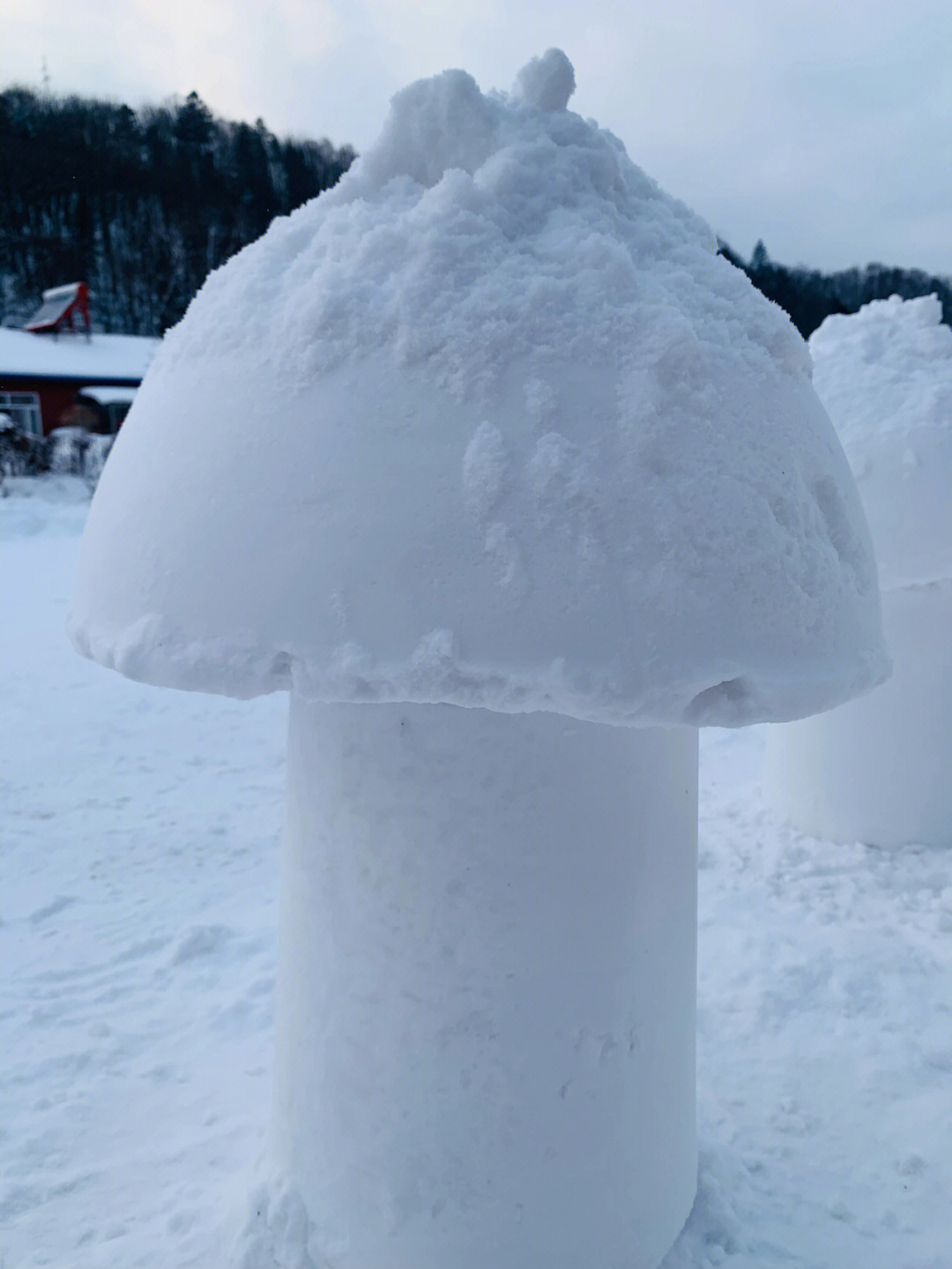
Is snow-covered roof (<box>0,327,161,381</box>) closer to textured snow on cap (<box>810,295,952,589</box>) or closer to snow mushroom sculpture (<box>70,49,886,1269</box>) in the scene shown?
textured snow on cap (<box>810,295,952,589</box>)

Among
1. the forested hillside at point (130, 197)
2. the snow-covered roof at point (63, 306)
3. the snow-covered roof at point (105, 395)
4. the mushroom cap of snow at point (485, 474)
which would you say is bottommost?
the mushroom cap of snow at point (485, 474)

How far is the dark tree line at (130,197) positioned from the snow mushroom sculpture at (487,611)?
35516 millimetres

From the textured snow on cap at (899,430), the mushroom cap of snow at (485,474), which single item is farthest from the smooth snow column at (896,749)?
the mushroom cap of snow at (485,474)

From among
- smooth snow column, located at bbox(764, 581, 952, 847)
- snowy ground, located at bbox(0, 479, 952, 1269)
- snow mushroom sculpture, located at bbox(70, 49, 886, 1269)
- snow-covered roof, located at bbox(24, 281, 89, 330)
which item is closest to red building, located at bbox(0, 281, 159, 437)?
snow-covered roof, located at bbox(24, 281, 89, 330)

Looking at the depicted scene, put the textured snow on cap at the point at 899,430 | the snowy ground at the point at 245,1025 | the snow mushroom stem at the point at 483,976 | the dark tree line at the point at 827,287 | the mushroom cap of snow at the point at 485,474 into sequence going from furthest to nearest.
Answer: the dark tree line at the point at 827,287, the textured snow on cap at the point at 899,430, the snowy ground at the point at 245,1025, the snow mushroom stem at the point at 483,976, the mushroom cap of snow at the point at 485,474

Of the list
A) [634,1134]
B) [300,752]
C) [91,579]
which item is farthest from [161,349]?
[634,1134]

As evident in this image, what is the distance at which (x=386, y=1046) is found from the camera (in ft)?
5.92

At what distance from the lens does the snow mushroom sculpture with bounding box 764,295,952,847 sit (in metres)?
3.68

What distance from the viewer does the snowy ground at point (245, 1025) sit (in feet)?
7.31

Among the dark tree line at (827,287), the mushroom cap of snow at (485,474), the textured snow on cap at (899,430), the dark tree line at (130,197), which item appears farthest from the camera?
the dark tree line at (130,197)

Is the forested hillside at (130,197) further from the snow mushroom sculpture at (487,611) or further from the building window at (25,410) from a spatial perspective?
the snow mushroom sculpture at (487,611)

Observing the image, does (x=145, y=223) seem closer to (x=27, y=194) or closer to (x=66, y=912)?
(x=27, y=194)

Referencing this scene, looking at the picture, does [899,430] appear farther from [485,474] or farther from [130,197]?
[130,197]

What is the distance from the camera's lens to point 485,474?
1339 mm
